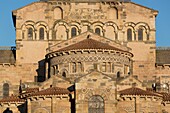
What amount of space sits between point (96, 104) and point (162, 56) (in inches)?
875

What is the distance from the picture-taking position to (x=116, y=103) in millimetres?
64000

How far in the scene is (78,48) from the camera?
70875 millimetres

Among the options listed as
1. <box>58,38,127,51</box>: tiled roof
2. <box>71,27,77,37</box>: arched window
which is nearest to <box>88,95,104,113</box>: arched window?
<box>58,38,127,51</box>: tiled roof

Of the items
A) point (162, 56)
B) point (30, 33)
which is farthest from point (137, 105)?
point (30, 33)

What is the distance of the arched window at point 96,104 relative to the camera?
208ft

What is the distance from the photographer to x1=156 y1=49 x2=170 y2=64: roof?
8228 cm

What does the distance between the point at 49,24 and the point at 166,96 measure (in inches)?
749

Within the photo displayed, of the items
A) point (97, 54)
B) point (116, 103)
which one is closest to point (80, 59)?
point (97, 54)

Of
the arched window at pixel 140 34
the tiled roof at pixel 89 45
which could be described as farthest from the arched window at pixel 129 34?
the tiled roof at pixel 89 45

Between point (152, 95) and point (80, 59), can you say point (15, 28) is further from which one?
point (152, 95)

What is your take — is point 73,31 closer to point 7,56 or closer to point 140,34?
point 140,34

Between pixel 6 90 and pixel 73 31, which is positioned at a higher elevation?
pixel 73 31

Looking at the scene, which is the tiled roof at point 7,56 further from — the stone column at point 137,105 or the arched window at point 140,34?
the stone column at point 137,105

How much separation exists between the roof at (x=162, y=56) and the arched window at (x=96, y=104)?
65.9 feet
